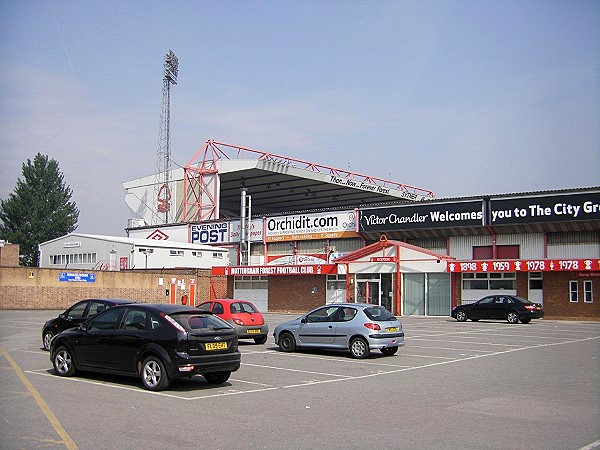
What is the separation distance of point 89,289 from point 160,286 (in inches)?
216

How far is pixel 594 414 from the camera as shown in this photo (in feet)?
32.4

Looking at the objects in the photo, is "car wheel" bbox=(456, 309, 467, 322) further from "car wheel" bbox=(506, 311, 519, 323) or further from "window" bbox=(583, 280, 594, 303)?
"window" bbox=(583, 280, 594, 303)

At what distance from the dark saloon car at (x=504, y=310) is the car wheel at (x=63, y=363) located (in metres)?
24.6

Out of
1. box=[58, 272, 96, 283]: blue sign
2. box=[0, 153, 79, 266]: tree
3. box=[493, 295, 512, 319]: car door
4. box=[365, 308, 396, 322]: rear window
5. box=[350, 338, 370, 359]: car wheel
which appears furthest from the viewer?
box=[0, 153, 79, 266]: tree

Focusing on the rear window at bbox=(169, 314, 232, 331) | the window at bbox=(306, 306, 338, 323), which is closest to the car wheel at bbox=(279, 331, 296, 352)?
the window at bbox=(306, 306, 338, 323)

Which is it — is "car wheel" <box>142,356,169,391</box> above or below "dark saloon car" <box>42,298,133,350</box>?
below

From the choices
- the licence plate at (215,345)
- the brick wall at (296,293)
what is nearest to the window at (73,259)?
the brick wall at (296,293)

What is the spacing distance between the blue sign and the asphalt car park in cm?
2508

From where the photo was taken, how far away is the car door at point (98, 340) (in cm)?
1216

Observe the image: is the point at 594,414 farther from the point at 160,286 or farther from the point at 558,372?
the point at 160,286

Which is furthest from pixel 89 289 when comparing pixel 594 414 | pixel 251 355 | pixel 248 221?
pixel 594 414

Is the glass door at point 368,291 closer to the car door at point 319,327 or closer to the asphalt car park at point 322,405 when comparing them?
the car door at point 319,327

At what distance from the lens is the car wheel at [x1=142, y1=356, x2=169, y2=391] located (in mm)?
11211

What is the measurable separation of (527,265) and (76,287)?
2732 cm
